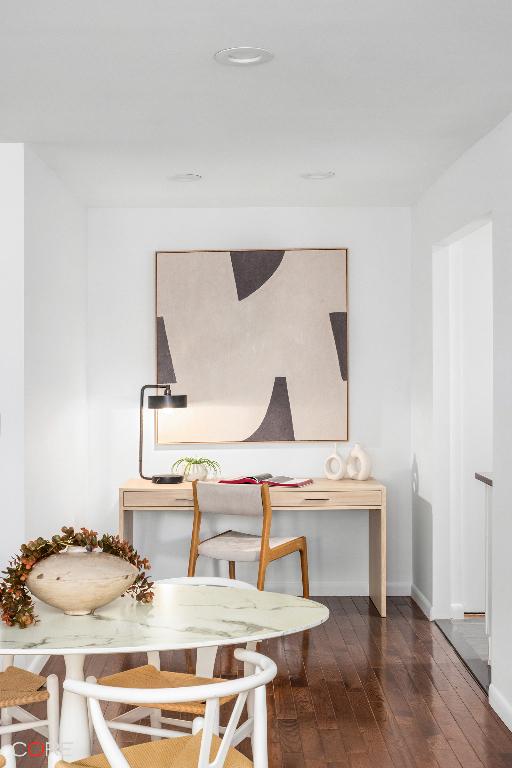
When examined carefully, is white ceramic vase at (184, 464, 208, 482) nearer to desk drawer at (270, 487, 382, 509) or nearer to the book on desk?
the book on desk

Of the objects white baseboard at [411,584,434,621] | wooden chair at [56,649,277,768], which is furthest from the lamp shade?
wooden chair at [56,649,277,768]

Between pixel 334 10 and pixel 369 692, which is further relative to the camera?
pixel 369 692

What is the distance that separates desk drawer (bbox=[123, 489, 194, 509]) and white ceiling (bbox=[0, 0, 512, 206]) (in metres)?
1.79

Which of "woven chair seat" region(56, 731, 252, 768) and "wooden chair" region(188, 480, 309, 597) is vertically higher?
"wooden chair" region(188, 480, 309, 597)

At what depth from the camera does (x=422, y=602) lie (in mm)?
5457

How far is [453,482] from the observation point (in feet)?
17.3

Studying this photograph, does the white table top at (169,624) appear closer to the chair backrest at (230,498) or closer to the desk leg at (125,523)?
the chair backrest at (230,498)

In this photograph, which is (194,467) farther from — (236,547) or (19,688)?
(19,688)

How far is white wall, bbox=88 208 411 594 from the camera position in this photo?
19.1ft

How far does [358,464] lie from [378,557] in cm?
59

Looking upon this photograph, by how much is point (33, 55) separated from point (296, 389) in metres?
3.14

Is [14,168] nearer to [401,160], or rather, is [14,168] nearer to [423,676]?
[401,160]

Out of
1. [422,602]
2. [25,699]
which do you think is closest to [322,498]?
[422,602]

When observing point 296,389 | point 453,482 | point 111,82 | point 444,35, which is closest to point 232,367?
point 296,389
